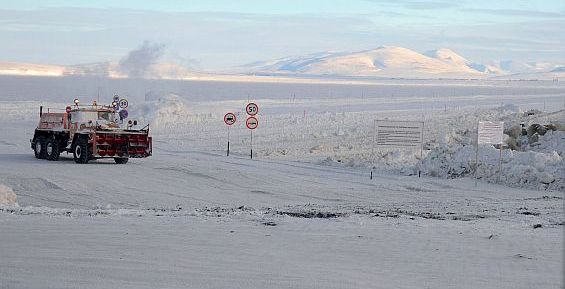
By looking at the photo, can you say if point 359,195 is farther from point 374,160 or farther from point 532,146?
point 532,146

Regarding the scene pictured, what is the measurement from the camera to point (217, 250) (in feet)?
38.9

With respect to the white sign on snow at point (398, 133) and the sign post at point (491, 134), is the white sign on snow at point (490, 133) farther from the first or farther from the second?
the white sign on snow at point (398, 133)

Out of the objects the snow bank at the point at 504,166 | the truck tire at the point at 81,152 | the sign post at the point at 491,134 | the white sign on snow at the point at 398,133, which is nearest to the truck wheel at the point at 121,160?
the truck tire at the point at 81,152

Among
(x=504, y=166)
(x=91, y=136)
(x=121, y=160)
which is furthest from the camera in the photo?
(x=121, y=160)

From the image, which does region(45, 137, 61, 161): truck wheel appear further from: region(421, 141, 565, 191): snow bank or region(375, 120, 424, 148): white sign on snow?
region(421, 141, 565, 191): snow bank

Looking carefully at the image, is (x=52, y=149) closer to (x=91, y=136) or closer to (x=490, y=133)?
(x=91, y=136)

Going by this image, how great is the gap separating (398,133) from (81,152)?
928 cm

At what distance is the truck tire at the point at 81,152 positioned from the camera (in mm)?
27266

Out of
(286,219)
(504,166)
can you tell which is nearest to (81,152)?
(504,166)

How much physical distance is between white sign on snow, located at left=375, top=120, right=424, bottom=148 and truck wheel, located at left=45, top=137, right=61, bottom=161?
9657 millimetres

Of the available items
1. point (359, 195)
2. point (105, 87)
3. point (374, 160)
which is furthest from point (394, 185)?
point (105, 87)

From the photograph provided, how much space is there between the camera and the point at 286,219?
49.5 feet

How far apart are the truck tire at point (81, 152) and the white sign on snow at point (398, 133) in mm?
8441

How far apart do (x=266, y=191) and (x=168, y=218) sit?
7.48 meters
